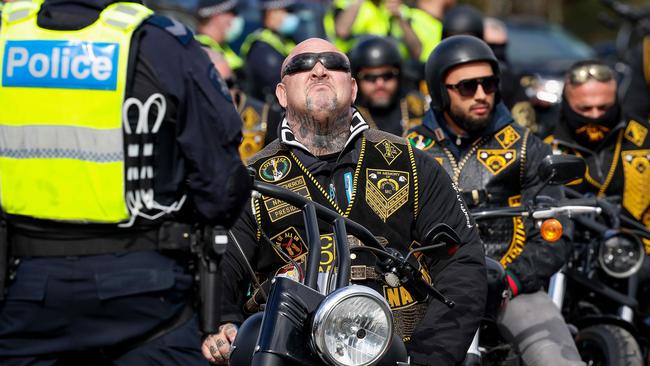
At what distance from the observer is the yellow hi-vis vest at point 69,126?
4.34 m

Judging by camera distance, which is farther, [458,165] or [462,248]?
[458,165]

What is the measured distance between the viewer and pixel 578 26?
29312mm

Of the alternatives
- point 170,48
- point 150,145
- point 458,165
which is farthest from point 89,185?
point 458,165

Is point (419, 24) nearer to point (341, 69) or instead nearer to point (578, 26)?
point (341, 69)

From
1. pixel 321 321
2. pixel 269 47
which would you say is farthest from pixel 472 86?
pixel 269 47

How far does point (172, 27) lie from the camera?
4.47 metres

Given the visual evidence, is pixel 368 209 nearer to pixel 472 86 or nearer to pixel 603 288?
pixel 472 86

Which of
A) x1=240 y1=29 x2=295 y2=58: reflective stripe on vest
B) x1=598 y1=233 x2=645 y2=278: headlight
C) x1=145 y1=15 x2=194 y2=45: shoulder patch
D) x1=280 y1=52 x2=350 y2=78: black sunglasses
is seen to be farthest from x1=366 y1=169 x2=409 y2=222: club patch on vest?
x1=240 y1=29 x2=295 y2=58: reflective stripe on vest

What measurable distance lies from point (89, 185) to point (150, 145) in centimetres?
23

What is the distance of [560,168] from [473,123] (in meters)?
1.13

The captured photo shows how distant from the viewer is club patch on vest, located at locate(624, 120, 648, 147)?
820cm

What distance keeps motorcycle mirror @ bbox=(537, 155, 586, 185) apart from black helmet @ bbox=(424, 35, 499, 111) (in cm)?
127

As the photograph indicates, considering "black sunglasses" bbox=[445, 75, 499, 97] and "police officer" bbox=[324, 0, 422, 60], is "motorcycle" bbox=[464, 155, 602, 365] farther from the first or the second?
"police officer" bbox=[324, 0, 422, 60]

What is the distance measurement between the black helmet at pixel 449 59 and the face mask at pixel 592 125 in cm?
112
